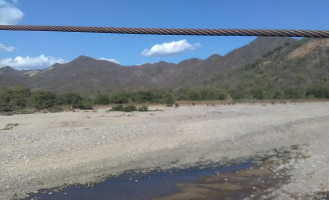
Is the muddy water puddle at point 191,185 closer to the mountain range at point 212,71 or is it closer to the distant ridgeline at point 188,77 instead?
the distant ridgeline at point 188,77

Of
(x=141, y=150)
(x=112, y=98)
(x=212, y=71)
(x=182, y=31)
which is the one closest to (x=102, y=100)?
(x=112, y=98)

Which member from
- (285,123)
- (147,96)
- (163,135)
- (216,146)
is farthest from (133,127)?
(147,96)

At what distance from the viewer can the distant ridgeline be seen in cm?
5178

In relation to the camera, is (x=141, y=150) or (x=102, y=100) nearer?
(x=141, y=150)

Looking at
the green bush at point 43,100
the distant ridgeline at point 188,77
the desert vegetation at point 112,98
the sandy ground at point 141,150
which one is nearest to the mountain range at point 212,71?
the distant ridgeline at point 188,77

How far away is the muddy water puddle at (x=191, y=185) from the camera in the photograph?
11047mm

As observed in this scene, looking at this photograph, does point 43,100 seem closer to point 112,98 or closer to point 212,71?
point 112,98

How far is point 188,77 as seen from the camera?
14250 centimetres

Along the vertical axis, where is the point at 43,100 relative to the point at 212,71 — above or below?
below

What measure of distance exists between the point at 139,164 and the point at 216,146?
214 inches

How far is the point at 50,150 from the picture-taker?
17.2 metres

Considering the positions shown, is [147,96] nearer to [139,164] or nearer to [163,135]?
[163,135]

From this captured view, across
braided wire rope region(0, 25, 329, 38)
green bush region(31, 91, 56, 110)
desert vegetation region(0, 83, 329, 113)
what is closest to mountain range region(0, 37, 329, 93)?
desert vegetation region(0, 83, 329, 113)

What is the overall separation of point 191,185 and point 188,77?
5152 inches
